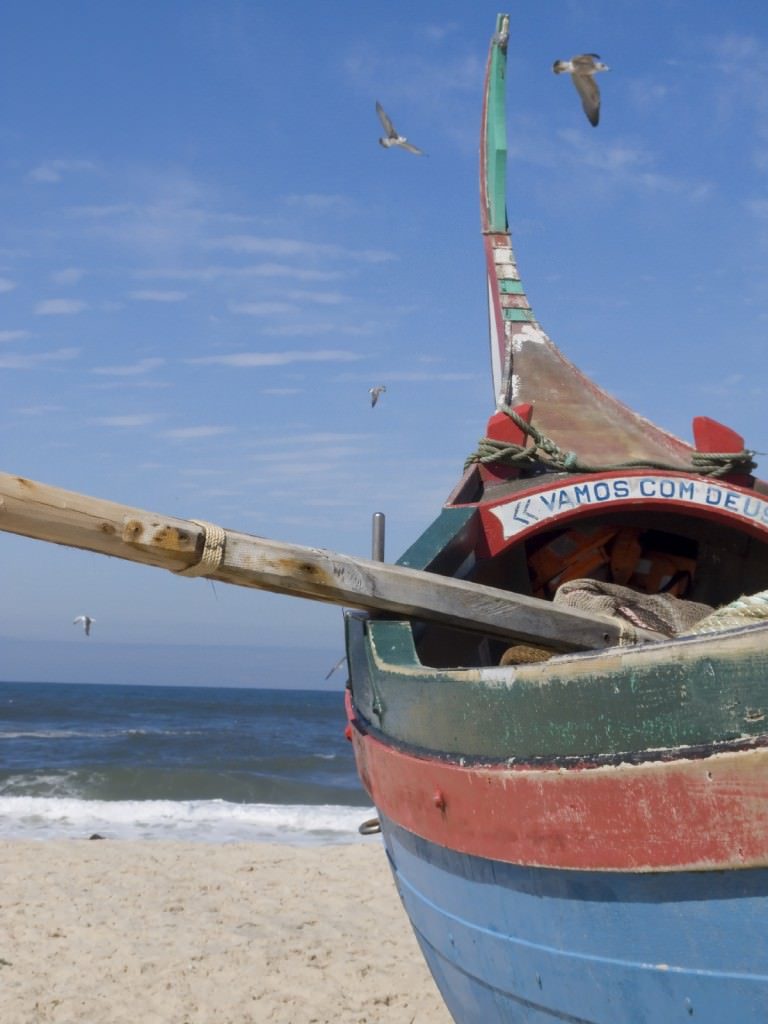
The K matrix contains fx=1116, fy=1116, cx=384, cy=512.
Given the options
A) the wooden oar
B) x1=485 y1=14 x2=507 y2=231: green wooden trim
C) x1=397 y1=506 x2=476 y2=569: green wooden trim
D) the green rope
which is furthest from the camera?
x1=485 y1=14 x2=507 y2=231: green wooden trim

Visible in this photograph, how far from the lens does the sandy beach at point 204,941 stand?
19.7 feet

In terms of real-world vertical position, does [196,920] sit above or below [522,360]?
below

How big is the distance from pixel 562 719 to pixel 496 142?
5.92m

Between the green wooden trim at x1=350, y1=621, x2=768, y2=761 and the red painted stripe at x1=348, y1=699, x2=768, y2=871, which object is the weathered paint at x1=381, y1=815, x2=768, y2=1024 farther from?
the green wooden trim at x1=350, y1=621, x2=768, y2=761

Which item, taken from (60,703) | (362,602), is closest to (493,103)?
(362,602)

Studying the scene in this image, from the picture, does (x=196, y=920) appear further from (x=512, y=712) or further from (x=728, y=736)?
(x=728, y=736)

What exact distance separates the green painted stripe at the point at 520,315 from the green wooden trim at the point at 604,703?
13.5 feet

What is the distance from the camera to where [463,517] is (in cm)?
487

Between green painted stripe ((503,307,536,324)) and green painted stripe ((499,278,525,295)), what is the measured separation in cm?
15

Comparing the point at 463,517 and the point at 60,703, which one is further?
the point at 60,703

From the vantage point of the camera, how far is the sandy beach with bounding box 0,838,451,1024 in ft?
19.7

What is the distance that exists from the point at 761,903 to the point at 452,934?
1.46 metres

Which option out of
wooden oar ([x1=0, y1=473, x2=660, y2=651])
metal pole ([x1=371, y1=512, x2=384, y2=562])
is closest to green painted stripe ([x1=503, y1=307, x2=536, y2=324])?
metal pole ([x1=371, y1=512, x2=384, y2=562])

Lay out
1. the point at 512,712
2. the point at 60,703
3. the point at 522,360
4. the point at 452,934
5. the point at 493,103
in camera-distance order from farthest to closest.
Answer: the point at 60,703
the point at 493,103
the point at 522,360
the point at 452,934
the point at 512,712
